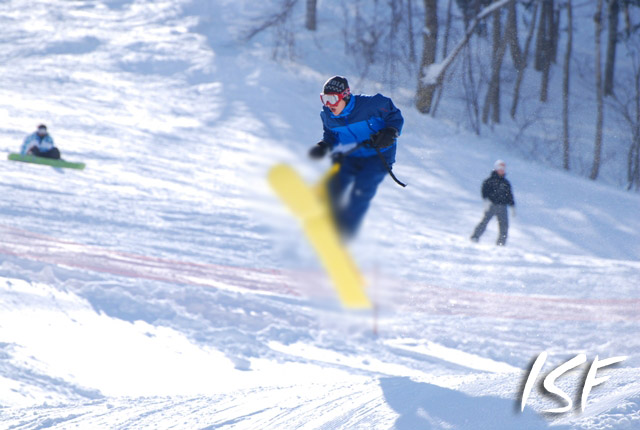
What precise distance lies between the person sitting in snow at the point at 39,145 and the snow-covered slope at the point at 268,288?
0.41 meters

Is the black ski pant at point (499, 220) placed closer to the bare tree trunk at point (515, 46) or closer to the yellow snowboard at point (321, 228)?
the yellow snowboard at point (321, 228)

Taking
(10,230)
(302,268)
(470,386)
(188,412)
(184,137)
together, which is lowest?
(184,137)

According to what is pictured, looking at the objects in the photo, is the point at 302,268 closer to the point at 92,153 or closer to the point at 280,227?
the point at 280,227

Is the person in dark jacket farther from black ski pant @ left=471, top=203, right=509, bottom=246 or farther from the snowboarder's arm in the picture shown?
the snowboarder's arm

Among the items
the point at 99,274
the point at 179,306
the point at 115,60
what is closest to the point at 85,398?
the point at 179,306

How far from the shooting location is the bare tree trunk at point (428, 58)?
16.7 m

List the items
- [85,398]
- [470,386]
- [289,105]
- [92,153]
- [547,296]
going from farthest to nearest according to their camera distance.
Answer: [289,105] < [92,153] < [547,296] < [85,398] < [470,386]

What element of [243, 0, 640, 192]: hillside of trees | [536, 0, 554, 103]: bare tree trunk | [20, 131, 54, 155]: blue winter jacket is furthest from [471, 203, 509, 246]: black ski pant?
[536, 0, 554, 103]: bare tree trunk

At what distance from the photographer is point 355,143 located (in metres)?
5.41

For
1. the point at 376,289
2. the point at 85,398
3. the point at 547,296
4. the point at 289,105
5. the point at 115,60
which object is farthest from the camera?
the point at 115,60

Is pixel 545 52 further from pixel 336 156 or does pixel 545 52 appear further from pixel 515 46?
pixel 336 156

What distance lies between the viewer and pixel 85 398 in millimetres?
5777

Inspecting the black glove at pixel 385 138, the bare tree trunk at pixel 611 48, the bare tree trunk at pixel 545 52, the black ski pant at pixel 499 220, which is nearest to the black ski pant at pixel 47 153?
the black ski pant at pixel 499 220

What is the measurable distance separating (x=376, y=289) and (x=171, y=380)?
1834 mm
